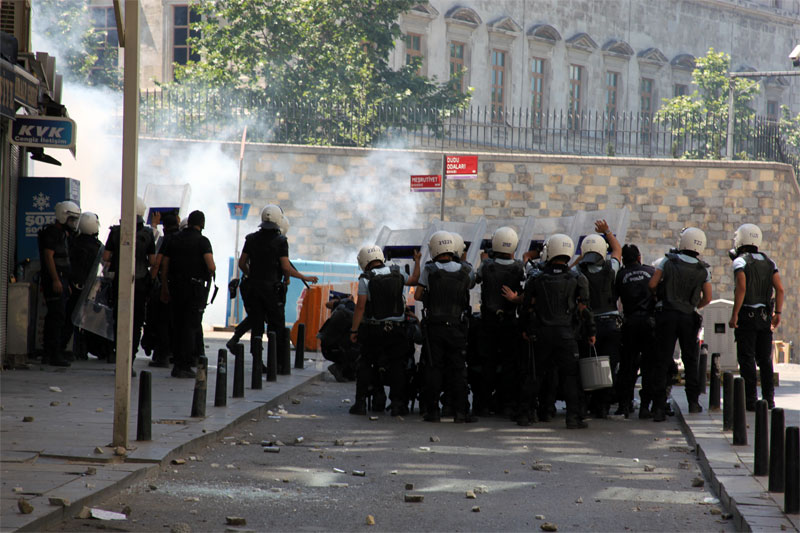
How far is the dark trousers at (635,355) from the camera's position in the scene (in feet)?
37.1

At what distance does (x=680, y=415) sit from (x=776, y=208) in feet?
55.2

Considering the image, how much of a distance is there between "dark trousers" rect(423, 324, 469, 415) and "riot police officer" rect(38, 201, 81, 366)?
486cm

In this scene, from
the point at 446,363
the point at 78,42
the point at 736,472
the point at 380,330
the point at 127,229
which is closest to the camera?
the point at 127,229

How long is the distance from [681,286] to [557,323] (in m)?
1.53

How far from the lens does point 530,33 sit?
1914 inches

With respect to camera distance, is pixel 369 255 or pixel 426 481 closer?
pixel 426 481

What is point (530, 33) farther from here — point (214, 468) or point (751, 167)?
point (214, 468)

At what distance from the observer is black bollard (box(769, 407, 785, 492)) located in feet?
22.5

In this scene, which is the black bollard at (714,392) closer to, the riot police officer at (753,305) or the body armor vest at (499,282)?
the riot police officer at (753,305)

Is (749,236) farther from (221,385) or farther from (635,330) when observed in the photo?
(221,385)

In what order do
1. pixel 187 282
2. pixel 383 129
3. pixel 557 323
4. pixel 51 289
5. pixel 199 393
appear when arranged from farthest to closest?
1. pixel 383 129
2. pixel 51 289
3. pixel 187 282
4. pixel 557 323
5. pixel 199 393

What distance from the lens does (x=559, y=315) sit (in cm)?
1042

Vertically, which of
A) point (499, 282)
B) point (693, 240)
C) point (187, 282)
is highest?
point (693, 240)

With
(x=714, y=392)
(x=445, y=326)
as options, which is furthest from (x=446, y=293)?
(x=714, y=392)
